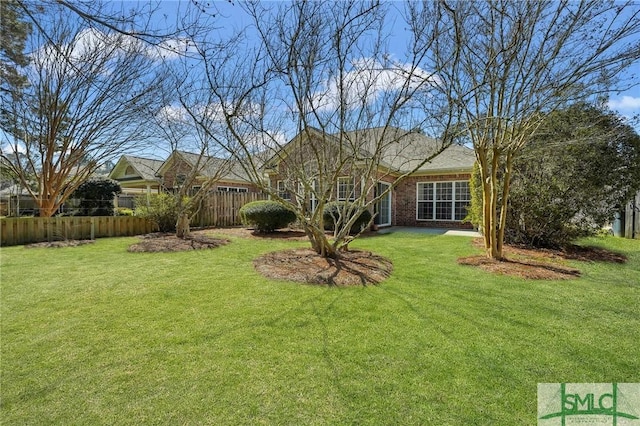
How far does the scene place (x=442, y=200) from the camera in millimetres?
15008

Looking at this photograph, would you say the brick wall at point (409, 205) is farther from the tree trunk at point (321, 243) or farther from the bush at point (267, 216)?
the tree trunk at point (321, 243)

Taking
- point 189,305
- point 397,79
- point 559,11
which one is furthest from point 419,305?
point 559,11

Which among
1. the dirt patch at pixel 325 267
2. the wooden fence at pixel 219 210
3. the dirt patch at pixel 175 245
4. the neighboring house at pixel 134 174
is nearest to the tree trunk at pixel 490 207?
the dirt patch at pixel 325 267

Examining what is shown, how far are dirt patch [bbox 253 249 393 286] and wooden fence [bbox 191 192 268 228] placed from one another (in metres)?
7.96

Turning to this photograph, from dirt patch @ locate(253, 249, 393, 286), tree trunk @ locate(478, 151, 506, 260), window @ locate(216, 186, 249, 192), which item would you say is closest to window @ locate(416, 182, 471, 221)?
tree trunk @ locate(478, 151, 506, 260)

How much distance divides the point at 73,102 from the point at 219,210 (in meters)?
6.65

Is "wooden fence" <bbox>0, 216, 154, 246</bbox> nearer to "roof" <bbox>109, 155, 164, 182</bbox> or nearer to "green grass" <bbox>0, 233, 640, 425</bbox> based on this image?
"green grass" <bbox>0, 233, 640, 425</bbox>

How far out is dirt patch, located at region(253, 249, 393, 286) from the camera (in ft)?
17.8

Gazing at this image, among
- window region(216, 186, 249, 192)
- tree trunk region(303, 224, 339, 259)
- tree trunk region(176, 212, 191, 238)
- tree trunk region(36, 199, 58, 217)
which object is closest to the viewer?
tree trunk region(303, 224, 339, 259)

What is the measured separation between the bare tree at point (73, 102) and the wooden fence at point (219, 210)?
3657mm

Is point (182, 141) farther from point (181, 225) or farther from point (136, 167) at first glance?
point (136, 167)

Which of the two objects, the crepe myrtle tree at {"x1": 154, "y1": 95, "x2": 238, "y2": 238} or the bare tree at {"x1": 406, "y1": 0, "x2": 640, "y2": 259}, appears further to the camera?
the crepe myrtle tree at {"x1": 154, "y1": 95, "x2": 238, "y2": 238}

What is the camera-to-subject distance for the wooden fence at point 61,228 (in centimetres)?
925

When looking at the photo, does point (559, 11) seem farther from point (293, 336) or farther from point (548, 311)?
point (293, 336)
